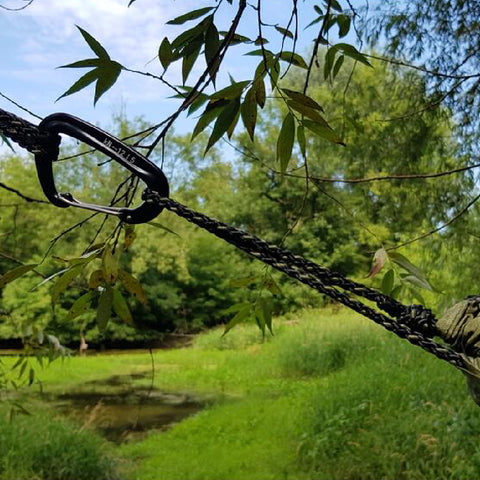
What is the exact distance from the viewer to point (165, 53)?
68cm

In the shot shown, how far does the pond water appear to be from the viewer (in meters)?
6.25

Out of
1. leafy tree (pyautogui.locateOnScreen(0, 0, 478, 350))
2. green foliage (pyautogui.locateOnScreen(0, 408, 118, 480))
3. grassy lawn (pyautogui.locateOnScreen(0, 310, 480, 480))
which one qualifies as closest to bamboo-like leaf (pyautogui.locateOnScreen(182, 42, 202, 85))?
leafy tree (pyautogui.locateOnScreen(0, 0, 478, 350))

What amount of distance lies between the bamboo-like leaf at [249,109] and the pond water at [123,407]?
17.5 feet

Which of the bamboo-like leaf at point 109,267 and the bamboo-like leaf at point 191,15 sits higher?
the bamboo-like leaf at point 191,15

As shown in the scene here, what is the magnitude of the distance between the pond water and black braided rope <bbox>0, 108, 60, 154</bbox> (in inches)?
211

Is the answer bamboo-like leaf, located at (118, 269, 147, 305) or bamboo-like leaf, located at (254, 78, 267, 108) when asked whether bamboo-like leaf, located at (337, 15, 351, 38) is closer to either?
bamboo-like leaf, located at (254, 78, 267, 108)

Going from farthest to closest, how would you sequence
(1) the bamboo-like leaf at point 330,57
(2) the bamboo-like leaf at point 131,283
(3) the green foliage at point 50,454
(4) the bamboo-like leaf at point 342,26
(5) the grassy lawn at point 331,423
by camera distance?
(3) the green foliage at point 50,454 < (5) the grassy lawn at point 331,423 < (4) the bamboo-like leaf at point 342,26 < (1) the bamboo-like leaf at point 330,57 < (2) the bamboo-like leaf at point 131,283

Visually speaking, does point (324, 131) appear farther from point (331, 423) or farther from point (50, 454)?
point (50, 454)

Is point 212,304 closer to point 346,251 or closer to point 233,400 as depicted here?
point 346,251

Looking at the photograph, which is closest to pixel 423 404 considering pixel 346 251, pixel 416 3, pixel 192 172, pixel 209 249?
pixel 416 3

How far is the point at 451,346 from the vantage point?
1.85 ft

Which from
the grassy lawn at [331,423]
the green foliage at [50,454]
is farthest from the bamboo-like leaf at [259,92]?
the green foliage at [50,454]

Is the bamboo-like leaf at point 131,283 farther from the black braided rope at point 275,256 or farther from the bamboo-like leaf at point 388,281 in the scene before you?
the bamboo-like leaf at point 388,281

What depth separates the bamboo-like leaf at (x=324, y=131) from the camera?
624 millimetres
